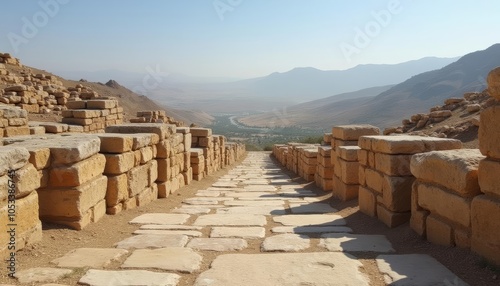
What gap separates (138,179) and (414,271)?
A: 468cm

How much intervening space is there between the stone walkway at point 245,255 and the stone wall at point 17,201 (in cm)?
42

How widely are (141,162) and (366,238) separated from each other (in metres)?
4.02

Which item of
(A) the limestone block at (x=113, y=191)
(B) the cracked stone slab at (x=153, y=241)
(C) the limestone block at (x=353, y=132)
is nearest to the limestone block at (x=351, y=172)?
(C) the limestone block at (x=353, y=132)

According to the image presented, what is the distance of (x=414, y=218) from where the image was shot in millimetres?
5250

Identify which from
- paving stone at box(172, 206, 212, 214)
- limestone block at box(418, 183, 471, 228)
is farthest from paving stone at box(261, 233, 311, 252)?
paving stone at box(172, 206, 212, 214)

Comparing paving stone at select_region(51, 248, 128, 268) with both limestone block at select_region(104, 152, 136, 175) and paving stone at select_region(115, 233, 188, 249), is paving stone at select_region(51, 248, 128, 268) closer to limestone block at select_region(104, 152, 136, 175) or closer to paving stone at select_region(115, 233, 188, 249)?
paving stone at select_region(115, 233, 188, 249)

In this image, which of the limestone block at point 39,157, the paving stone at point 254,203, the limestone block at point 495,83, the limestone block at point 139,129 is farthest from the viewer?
the limestone block at point 139,129

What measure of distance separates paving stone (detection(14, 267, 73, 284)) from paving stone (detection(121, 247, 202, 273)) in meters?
0.55

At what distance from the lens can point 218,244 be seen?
4.97 metres

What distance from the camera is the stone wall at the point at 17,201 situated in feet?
12.9

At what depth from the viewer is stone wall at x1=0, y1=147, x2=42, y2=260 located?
3930 mm

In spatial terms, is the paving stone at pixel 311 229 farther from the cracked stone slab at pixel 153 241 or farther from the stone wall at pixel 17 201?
the stone wall at pixel 17 201

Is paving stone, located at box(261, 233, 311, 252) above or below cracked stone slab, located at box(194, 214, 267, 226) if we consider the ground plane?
above

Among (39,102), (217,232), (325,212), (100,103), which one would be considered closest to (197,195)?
(325,212)
